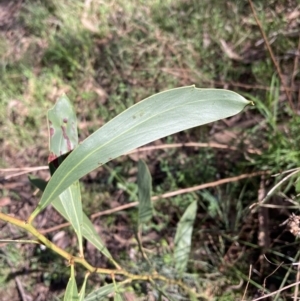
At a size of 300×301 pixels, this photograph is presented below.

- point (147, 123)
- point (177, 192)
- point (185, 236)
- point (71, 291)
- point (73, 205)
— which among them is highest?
point (147, 123)

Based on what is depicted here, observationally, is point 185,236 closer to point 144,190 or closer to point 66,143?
point 144,190

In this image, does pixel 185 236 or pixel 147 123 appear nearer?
pixel 147 123

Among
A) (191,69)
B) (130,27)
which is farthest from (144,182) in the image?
(130,27)

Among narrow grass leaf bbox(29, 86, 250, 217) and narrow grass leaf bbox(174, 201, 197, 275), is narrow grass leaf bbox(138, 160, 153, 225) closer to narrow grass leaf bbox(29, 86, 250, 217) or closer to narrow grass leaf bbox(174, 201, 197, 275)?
narrow grass leaf bbox(174, 201, 197, 275)

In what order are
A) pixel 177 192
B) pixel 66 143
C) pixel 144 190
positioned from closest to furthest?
pixel 66 143
pixel 144 190
pixel 177 192

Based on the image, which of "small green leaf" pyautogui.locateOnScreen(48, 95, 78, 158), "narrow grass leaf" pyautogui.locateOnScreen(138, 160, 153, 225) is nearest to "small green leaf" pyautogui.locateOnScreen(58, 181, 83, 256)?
"small green leaf" pyautogui.locateOnScreen(48, 95, 78, 158)

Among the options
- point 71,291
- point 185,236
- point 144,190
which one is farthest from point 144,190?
point 71,291

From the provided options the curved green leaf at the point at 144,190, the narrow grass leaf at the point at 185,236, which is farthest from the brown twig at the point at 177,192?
the curved green leaf at the point at 144,190
